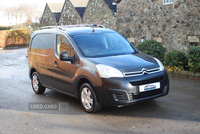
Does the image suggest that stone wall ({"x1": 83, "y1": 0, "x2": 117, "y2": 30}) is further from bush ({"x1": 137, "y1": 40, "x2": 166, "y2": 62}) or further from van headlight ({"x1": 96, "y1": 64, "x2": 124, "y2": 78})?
van headlight ({"x1": 96, "y1": 64, "x2": 124, "y2": 78})

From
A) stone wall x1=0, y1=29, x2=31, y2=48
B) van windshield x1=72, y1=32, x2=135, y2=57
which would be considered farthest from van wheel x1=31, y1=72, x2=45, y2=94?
stone wall x1=0, y1=29, x2=31, y2=48

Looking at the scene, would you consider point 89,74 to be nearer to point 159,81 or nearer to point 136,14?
point 159,81

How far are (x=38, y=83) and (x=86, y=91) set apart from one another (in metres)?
2.68

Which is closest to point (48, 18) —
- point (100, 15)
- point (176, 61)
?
point (100, 15)

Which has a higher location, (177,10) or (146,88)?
(177,10)

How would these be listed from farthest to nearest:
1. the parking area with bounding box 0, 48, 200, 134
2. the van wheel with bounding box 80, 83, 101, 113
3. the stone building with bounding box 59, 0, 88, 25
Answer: the stone building with bounding box 59, 0, 88, 25
the van wheel with bounding box 80, 83, 101, 113
the parking area with bounding box 0, 48, 200, 134

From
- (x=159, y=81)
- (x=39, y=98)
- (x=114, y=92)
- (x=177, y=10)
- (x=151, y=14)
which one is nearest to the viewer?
(x=114, y=92)

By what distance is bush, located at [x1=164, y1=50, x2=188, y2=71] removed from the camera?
11.2 meters

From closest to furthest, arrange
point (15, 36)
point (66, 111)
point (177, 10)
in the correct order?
point (66, 111) < point (177, 10) < point (15, 36)

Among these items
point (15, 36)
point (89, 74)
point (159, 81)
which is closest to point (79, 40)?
point (89, 74)

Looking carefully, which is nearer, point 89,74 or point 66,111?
point 89,74

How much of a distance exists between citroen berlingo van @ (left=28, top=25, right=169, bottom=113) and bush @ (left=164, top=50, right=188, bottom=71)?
15.2 ft

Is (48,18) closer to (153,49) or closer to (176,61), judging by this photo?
(153,49)

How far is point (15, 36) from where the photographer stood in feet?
115
